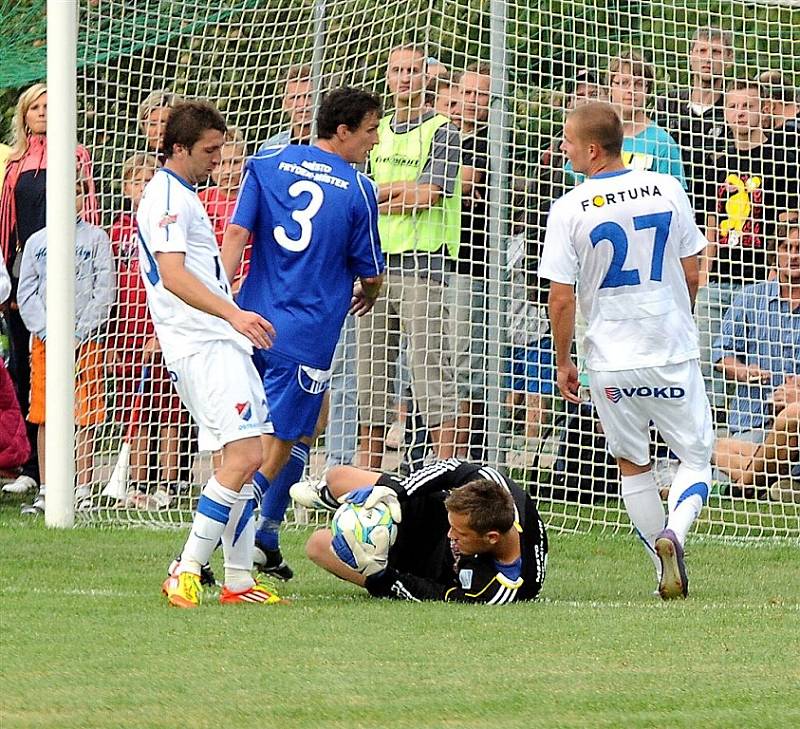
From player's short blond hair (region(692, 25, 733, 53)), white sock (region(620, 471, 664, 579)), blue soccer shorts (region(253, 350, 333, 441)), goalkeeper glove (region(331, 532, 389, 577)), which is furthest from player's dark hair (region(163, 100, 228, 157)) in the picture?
player's short blond hair (region(692, 25, 733, 53))

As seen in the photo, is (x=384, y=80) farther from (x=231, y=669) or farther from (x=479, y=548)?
(x=231, y=669)

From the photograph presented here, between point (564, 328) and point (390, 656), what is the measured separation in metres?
2.25

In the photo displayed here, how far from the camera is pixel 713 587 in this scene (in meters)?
7.83

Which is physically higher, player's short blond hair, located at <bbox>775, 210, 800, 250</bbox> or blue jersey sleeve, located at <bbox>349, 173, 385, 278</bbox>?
player's short blond hair, located at <bbox>775, 210, 800, 250</bbox>

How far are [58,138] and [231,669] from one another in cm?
511

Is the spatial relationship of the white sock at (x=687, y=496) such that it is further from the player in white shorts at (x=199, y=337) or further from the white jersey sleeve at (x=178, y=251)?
the white jersey sleeve at (x=178, y=251)

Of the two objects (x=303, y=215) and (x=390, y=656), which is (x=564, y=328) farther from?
(x=390, y=656)

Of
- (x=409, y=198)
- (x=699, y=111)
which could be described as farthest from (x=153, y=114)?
(x=699, y=111)

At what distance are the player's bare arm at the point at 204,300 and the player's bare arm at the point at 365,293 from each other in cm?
127

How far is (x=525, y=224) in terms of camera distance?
1045cm

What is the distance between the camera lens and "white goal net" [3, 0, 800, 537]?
A: 10.4 meters

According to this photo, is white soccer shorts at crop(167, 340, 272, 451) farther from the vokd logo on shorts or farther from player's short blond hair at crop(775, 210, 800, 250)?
player's short blond hair at crop(775, 210, 800, 250)

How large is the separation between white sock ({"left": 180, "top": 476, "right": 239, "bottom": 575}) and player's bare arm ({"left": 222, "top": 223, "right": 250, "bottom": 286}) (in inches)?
41.4

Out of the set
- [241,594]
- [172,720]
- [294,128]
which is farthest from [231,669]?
[294,128]
